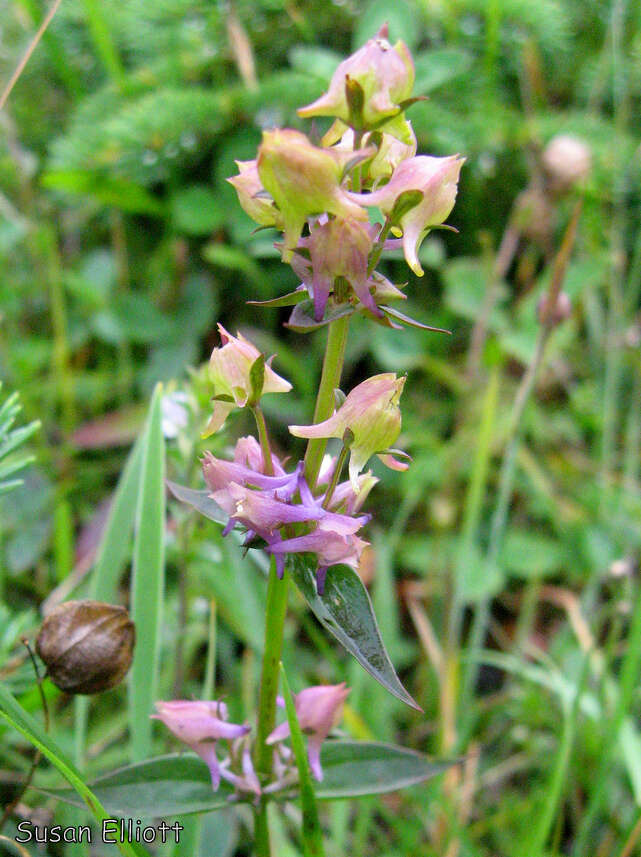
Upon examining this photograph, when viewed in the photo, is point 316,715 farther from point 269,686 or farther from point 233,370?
point 233,370

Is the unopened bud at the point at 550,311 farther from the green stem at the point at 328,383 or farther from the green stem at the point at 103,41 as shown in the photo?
the green stem at the point at 103,41

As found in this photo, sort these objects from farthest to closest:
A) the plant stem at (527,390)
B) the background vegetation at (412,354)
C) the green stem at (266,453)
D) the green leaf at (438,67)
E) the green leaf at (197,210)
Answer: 1. the green leaf at (197,210)
2. the green leaf at (438,67)
3. the background vegetation at (412,354)
4. the plant stem at (527,390)
5. the green stem at (266,453)

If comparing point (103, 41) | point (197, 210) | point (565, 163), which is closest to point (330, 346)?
point (197, 210)

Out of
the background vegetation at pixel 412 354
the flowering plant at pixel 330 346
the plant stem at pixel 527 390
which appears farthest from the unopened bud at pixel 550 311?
the flowering plant at pixel 330 346

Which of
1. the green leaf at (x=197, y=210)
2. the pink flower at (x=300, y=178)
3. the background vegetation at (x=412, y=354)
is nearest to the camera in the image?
the pink flower at (x=300, y=178)

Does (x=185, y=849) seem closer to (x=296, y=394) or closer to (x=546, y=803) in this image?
(x=546, y=803)

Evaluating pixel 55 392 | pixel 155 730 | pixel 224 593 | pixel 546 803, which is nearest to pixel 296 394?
pixel 55 392
